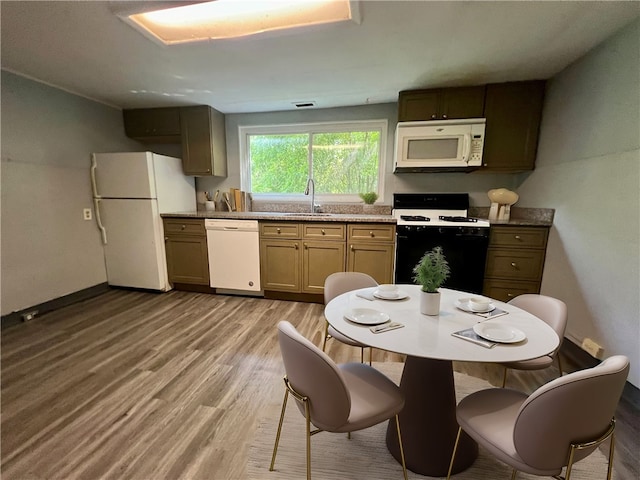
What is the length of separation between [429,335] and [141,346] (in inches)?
89.5

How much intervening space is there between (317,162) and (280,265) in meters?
1.45

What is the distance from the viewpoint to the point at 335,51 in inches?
82.7

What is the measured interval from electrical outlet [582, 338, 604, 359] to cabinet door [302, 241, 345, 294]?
6.57 ft

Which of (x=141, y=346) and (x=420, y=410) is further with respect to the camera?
(x=141, y=346)

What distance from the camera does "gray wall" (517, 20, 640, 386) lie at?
1.71 metres

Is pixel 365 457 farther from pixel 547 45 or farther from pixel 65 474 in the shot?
pixel 547 45

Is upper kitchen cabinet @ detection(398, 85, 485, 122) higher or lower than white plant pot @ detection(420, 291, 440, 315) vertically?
higher

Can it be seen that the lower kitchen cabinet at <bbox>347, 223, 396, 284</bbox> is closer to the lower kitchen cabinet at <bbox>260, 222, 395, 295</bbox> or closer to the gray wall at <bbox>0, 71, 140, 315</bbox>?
the lower kitchen cabinet at <bbox>260, 222, 395, 295</bbox>

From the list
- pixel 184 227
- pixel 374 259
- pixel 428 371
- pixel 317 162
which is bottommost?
pixel 428 371

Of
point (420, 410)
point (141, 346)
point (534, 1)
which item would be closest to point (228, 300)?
point (141, 346)

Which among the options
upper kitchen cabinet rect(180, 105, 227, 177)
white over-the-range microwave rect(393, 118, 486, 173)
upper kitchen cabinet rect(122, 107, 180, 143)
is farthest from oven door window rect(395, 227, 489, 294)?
upper kitchen cabinet rect(122, 107, 180, 143)

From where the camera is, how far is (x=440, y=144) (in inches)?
113

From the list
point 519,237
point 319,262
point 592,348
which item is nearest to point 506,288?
point 519,237

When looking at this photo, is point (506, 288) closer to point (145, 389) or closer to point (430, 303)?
point (430, 303)
